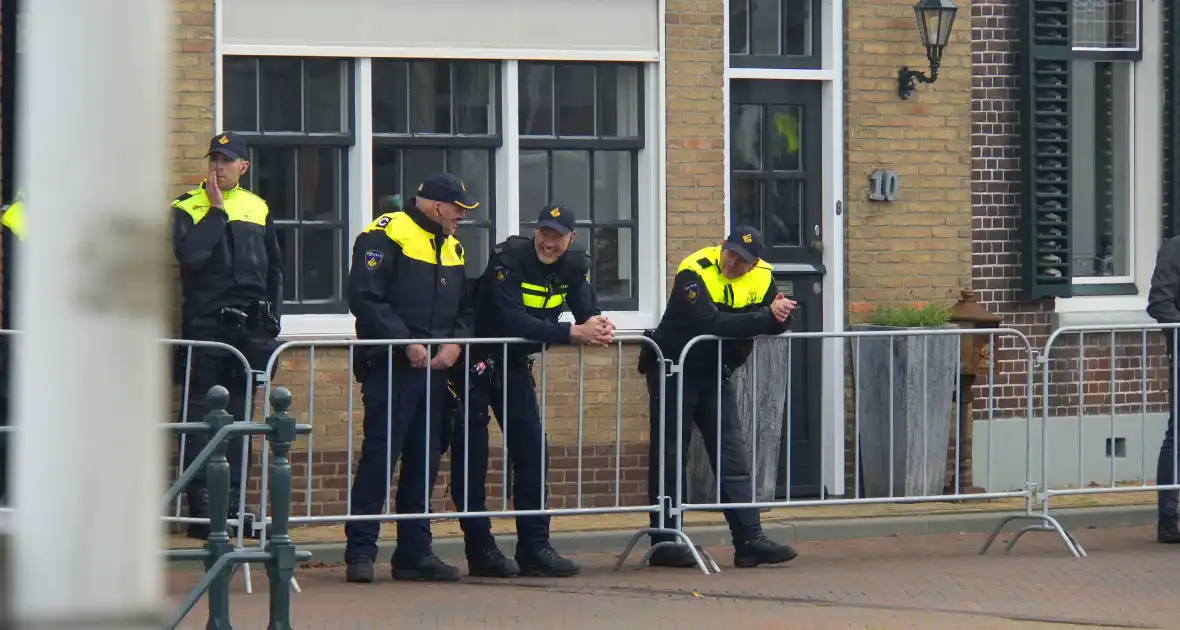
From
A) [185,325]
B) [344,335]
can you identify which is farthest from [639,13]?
[185,325]

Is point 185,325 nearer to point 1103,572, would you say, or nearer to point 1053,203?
point 1103,572

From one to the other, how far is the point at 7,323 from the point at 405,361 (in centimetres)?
243

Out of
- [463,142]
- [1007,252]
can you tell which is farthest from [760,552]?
[1007,252]

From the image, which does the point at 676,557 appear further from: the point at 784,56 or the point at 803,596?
the point at 784,56

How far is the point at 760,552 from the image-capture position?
9609 mm

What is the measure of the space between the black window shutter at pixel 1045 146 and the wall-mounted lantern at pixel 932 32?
65 cm

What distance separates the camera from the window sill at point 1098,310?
41.3ft

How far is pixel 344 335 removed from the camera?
11.0 meters

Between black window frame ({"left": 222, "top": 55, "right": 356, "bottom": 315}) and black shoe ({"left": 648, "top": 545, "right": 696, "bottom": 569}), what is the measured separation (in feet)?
8.63

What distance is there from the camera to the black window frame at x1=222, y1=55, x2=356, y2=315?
35.7 ft

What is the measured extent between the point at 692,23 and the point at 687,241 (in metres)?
1.30

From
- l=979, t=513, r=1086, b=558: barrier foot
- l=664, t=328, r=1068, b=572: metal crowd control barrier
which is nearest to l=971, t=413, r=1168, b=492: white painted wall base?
l=664, t=328, r=1068, b=572: metal crowd control barrier

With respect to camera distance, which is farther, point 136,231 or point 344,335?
point 344,335

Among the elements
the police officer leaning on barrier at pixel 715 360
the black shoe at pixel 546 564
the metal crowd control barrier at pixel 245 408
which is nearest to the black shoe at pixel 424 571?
the black shoe at pixel 546 564
